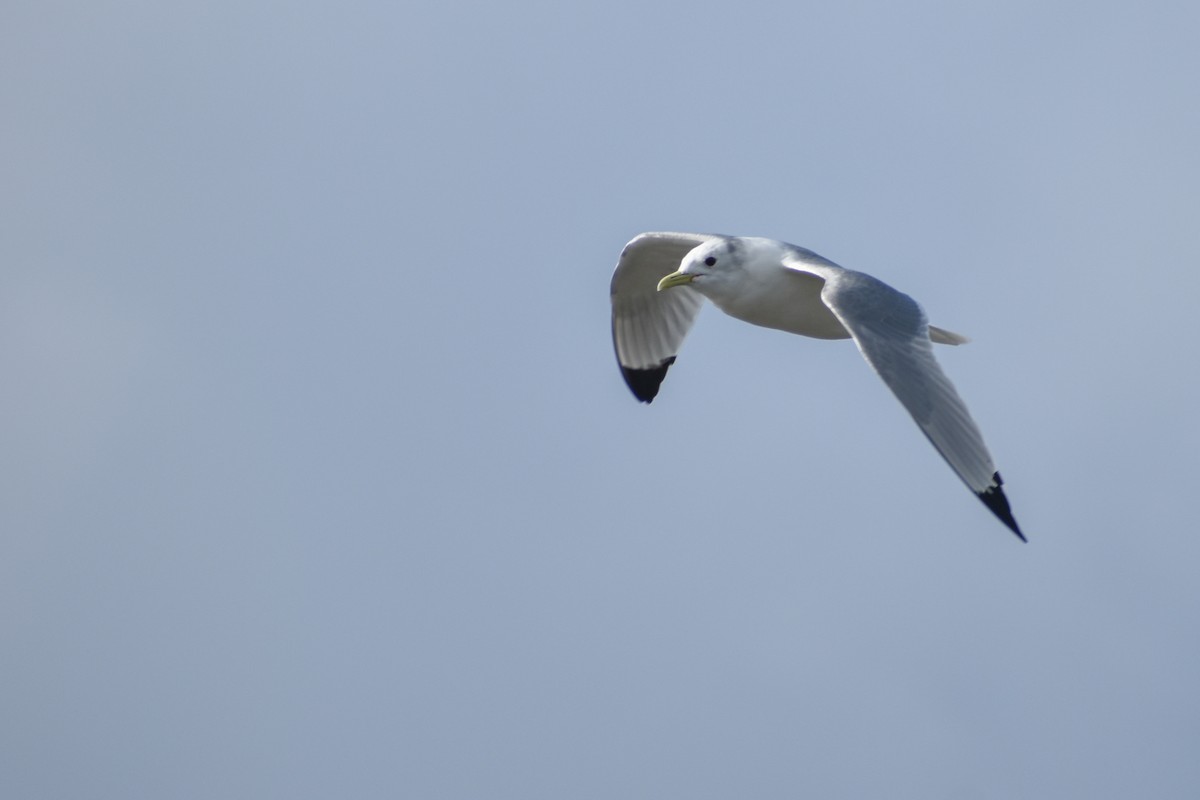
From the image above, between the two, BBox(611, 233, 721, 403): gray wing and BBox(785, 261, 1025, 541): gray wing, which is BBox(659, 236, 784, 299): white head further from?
BBox(611, 233, 721, 403): gray wing

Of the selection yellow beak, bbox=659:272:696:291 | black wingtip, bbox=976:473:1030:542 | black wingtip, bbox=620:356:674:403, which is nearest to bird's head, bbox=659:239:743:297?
yellow beak, bbox=659:272:696:291

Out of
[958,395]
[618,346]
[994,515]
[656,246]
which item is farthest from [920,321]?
[618,346]

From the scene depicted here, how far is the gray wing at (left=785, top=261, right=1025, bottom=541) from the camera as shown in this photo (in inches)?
287

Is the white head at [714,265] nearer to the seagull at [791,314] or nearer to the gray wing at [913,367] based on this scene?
the seagull at [791,314]

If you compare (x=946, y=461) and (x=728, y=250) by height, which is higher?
(x=728, y=250)

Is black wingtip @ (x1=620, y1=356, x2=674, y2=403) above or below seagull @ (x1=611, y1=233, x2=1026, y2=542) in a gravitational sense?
below

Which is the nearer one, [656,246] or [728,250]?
[728,250]

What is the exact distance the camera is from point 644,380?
10.7m

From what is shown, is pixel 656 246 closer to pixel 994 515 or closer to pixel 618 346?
pixel 618 346

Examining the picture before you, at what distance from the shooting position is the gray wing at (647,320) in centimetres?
1034

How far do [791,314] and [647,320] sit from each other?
1749mm

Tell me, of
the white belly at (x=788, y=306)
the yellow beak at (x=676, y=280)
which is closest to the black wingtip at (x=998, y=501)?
Result: the white belly at (x=788, y=306)

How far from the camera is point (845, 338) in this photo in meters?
9.28

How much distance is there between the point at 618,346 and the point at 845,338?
1.84m
